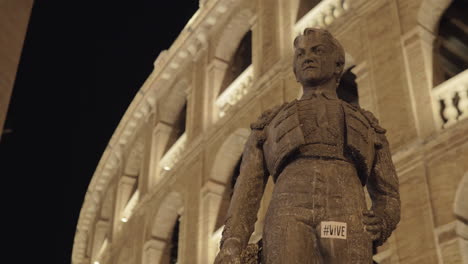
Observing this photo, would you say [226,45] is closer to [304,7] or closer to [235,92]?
[235,92]

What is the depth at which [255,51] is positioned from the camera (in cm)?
1543

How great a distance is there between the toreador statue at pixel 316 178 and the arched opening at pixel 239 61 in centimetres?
1339

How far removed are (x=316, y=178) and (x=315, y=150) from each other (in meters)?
0.20

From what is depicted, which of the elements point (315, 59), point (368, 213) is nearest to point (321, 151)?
point (368, 213)

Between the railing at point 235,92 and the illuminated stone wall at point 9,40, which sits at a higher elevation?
the railing at point 235,92

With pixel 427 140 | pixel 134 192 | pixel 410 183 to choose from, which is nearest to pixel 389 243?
pixel 410 183

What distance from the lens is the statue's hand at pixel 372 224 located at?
3.68 m

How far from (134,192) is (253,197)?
732 inches

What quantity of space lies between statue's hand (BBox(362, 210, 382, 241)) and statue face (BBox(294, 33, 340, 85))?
37.2 inches

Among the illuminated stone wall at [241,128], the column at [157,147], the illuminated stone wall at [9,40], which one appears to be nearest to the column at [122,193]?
the illuminated stone wall at [241,128]

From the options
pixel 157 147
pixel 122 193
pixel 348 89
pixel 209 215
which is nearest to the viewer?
pixel 348 89

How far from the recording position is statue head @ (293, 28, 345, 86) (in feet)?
13.9

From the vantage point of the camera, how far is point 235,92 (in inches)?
635

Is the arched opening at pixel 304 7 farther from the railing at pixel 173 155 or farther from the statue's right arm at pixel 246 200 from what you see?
the statue's right arm at pixel 246 200
